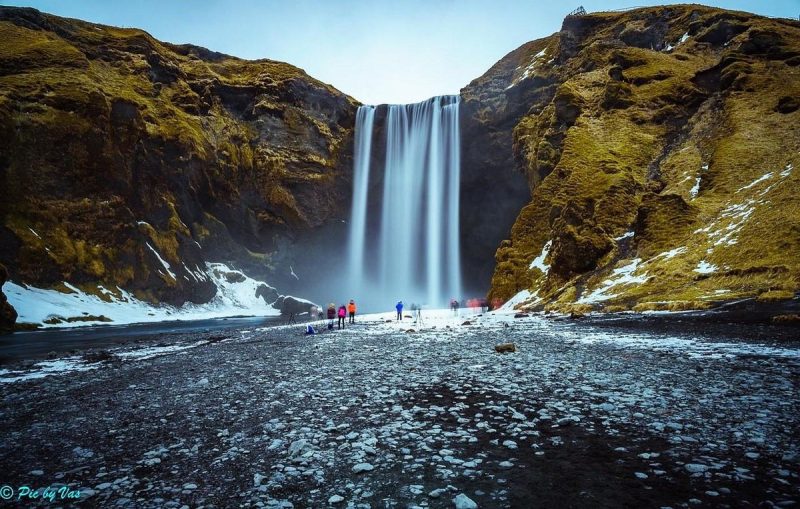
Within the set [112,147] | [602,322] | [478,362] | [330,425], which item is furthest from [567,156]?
[112,147]

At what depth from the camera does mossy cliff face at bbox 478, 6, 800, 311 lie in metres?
28.2

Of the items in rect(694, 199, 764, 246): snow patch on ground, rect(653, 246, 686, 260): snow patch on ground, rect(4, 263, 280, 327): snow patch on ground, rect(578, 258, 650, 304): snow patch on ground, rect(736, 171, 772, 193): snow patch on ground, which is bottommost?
rect(4, 263, 280, 327): snow patch on ground

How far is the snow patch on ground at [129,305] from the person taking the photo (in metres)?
41.3

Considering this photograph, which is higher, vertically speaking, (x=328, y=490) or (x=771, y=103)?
(x=771, y=103)

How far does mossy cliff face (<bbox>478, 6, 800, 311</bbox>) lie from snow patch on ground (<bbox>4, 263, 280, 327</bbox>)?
44.9 meters

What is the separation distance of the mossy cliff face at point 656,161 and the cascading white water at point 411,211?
492 inches

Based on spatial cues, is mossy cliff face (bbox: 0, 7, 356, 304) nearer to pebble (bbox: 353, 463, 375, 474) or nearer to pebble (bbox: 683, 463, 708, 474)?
pebble (bbox: 353, 463, 375, 474)

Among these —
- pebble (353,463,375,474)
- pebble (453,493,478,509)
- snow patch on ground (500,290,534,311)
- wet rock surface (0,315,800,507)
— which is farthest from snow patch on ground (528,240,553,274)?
pebble (453,493,478,509)

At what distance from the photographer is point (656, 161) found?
46.4 m

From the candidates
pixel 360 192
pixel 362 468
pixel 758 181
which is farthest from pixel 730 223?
pixel 360 192

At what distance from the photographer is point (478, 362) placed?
13.0 m

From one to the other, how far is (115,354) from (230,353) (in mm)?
6454

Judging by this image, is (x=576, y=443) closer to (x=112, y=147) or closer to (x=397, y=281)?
(x=112, y=147)

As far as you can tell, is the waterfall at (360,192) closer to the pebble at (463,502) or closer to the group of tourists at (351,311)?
the group of tourists at (351,311)
